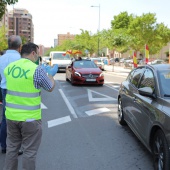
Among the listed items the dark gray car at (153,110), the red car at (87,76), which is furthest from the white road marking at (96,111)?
the red car at (87,76)

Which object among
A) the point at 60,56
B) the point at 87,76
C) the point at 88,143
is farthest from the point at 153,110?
the point at 60,56

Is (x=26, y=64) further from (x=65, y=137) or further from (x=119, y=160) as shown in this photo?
(x=65, y=137)

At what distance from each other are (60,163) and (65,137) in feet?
4.84

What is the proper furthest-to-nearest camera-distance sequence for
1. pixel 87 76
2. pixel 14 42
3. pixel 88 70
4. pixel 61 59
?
1. pixel 61 59
2. pixel 88 70
3. pixel 87 76
4. pixel 14 42

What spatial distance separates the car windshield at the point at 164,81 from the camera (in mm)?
4455

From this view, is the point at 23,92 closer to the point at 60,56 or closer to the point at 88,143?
the point at 88,143

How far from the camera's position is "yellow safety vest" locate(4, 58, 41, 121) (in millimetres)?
3221

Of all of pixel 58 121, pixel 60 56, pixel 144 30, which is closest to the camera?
pixel 58 121

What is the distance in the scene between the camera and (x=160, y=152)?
3951 mm

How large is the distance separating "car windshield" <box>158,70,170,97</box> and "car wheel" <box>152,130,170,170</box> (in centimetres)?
69

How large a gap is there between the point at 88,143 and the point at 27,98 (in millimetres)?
2672

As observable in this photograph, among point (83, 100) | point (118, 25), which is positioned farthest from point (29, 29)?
point (83, 100)

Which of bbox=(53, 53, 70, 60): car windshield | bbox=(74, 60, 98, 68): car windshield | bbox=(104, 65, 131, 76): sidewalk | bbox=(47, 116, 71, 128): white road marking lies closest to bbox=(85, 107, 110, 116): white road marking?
bbox=(47, 116, 71, 128): white road marking

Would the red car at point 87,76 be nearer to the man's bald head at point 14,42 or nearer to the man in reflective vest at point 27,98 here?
the man's bald head at point 14,42
